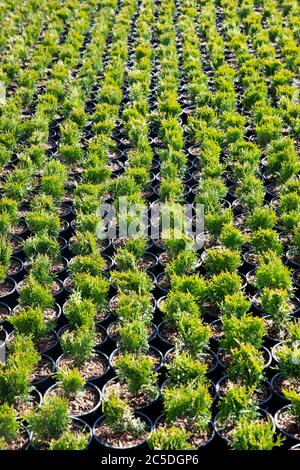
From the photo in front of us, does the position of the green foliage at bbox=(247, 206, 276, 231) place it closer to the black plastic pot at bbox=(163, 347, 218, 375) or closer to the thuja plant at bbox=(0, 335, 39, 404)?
the black plastic pot at bbox=(163, 347, 218, 375)

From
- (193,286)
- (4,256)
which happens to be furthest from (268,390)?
(4,256)

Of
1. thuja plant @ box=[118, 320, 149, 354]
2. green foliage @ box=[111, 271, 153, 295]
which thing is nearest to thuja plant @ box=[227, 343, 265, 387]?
thuja plant @ box=[118, 320, 149, 354]

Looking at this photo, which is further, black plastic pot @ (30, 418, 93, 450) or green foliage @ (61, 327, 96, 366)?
green foliage @ (61, 327, 96, 366)

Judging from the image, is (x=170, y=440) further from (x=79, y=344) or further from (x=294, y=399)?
(x=79, y=344)

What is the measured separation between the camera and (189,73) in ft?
28.7

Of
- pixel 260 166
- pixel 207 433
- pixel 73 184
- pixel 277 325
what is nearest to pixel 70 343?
pixel 207 433

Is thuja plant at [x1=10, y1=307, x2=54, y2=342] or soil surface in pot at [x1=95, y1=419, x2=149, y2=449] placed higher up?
thuja plant at [x1=10, y1=307, x2=54, y2=342]

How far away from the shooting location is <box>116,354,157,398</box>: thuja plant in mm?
4270

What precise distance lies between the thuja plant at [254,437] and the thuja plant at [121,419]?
685 mm

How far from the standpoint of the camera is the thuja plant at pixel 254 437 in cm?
374

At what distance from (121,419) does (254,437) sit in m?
0.93

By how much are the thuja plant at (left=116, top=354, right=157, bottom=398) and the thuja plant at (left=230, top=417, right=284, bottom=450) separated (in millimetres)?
749

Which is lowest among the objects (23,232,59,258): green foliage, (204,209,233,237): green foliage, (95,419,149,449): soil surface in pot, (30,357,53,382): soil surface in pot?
(95,419,149,449): soil surface in pot

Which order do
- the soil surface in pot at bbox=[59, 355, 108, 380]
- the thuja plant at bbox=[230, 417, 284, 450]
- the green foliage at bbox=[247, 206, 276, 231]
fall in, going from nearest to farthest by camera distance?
the thuja plant at bbox=[230, 417, 284, 450] → the soil surface in pot at bbox=[59, 355, 108, 380] → the green foliage at bbox=[247, 206, 276, 231]
